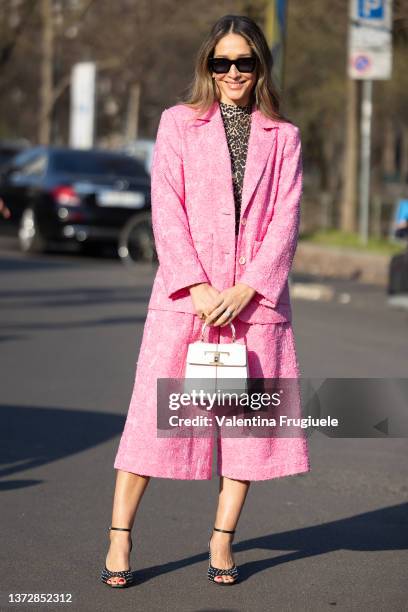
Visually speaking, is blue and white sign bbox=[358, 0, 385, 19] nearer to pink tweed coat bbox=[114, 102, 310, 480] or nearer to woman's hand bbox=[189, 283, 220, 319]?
pink tweed coat bbox=[114, 102, 310, 480]

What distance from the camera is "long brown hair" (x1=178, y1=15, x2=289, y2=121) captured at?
4648 millimetres

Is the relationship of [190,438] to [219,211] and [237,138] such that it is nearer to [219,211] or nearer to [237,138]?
[219,211]

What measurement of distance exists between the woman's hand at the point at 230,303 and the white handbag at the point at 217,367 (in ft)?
0.25

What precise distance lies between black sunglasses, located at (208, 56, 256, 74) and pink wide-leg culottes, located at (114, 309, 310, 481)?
31.0 inches

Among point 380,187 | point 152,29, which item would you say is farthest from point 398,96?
point 380,187

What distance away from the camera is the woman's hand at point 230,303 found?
4.46 metres

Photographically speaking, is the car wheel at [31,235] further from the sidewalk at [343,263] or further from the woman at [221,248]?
the woman at [221,248]

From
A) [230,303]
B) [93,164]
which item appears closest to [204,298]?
[230,303]

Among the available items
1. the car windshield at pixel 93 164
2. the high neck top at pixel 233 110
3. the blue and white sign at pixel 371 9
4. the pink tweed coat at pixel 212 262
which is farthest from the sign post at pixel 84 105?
the pink tweed coat at pixel 212 262

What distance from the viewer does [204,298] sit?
176 inches

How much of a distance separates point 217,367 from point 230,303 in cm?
21

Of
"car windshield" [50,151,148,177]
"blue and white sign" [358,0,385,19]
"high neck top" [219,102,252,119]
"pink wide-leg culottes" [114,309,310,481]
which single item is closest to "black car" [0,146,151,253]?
"car windshield" [50,151,148,177]

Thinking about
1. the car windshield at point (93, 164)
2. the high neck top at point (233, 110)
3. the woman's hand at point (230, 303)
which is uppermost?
the high neck top at point (233, 110)

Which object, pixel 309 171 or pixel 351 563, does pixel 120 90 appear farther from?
pixel 351 563
